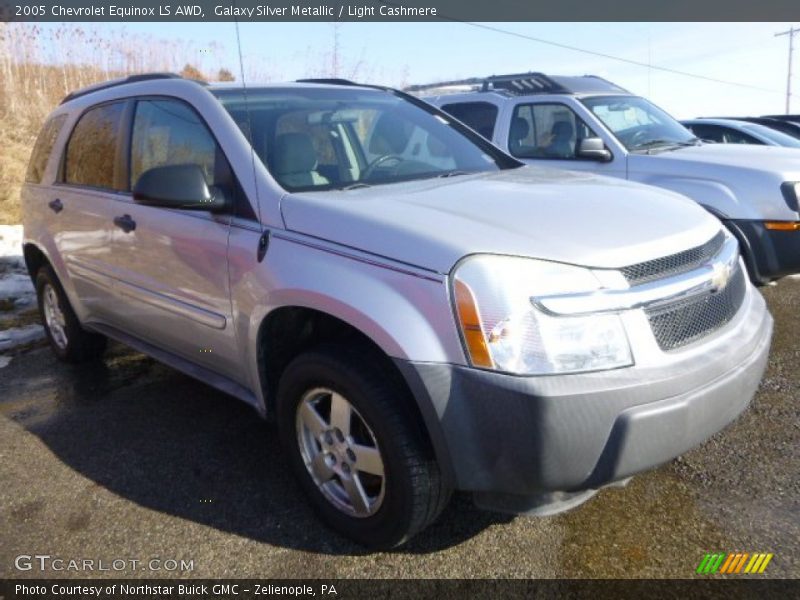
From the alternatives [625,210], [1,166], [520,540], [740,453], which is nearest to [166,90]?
[625,210]

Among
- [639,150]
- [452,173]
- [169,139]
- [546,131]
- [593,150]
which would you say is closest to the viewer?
[452,173]

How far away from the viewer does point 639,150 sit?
600 cm

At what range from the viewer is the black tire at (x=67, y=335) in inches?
182

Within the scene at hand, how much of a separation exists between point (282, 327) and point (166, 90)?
150 centimetres

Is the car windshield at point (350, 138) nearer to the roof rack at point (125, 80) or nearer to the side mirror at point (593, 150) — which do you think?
the roof rack at point (125, 80)

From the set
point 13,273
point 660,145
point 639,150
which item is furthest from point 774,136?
point 13,273

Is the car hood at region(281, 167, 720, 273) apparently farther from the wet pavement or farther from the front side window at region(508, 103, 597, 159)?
the front side window at region(508, 103, 597, 159)

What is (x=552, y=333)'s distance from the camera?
82.3 inches

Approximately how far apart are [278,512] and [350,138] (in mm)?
Answer: 1789

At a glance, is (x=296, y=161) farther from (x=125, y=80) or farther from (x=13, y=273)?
(x=13, y=273)

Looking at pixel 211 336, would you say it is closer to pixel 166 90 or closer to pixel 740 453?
pixel 166 90

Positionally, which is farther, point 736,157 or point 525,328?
point 736,157

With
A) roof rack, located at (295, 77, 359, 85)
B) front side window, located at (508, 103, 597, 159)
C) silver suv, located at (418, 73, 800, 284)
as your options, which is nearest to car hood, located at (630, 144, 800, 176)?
silver suv, located at (418, 73, 800, 284)

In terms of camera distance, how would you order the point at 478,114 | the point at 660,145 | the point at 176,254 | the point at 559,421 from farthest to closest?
the point at 478,114 < the point at 660,145 < the point at 176,254 < the point at 559,421
